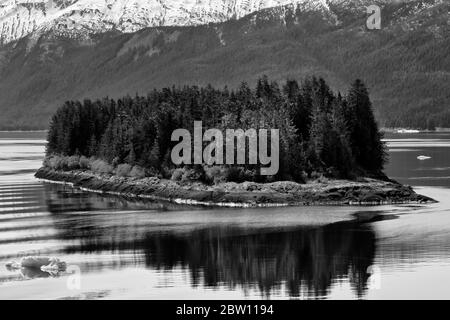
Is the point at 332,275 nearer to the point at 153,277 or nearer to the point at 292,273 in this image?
the point at 292,273

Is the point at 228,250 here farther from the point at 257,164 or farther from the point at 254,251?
the point at 257,164

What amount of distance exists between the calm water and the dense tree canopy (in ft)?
31.0

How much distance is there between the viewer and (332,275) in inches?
2461

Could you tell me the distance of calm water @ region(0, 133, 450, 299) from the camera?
58812 millimetres

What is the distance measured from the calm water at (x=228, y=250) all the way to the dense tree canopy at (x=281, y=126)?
9443mm

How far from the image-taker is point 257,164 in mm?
106312

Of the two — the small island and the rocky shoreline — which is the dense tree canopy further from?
the rocky shoreline

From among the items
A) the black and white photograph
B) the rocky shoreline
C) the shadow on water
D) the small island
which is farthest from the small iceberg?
the small island

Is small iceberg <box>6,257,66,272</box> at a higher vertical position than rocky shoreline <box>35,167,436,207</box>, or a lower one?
lower

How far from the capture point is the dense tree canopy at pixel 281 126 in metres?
108

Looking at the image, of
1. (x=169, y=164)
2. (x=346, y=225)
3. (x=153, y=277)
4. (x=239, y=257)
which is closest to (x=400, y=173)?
(x=169, y=164)

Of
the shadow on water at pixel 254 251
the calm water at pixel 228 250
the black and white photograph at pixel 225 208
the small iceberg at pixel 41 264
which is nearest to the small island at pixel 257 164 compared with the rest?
the black and white photograph at pixel 225 208
